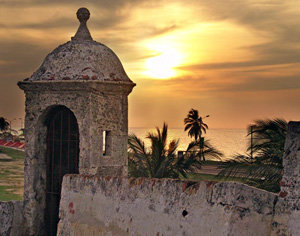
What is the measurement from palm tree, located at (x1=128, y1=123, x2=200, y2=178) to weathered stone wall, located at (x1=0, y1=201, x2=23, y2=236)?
3.85 meters

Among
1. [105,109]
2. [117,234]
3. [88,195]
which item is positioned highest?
[105,109]

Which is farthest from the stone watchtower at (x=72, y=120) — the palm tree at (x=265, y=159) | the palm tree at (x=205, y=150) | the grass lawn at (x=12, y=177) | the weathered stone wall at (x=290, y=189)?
the grass lawn at (x=12, y=177)

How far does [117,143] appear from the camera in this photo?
11.2 m

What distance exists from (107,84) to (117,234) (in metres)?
4.06

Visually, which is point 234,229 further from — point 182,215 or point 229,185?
point 182,215

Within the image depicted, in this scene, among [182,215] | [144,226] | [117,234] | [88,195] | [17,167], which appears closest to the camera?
[182,215]

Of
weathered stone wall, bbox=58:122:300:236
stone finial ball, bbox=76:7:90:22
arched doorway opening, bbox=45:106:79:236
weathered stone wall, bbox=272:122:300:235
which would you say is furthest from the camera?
stone finial ball, bbox=76:7:90:22

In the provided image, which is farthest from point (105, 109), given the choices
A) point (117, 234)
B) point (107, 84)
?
point (117, 234)

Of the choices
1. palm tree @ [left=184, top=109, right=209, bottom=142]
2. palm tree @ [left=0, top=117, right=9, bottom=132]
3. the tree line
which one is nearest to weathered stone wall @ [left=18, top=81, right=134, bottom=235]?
the tree line

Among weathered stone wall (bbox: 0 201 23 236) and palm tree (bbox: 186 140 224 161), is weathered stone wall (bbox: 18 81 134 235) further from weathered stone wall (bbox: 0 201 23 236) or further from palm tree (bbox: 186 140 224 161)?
palm tree (bbox: 186 140 224 161)

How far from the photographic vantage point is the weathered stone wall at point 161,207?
18.8ft

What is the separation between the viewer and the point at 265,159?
11.2 m

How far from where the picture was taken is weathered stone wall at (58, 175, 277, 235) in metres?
5.72

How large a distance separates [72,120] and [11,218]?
2254 mm
